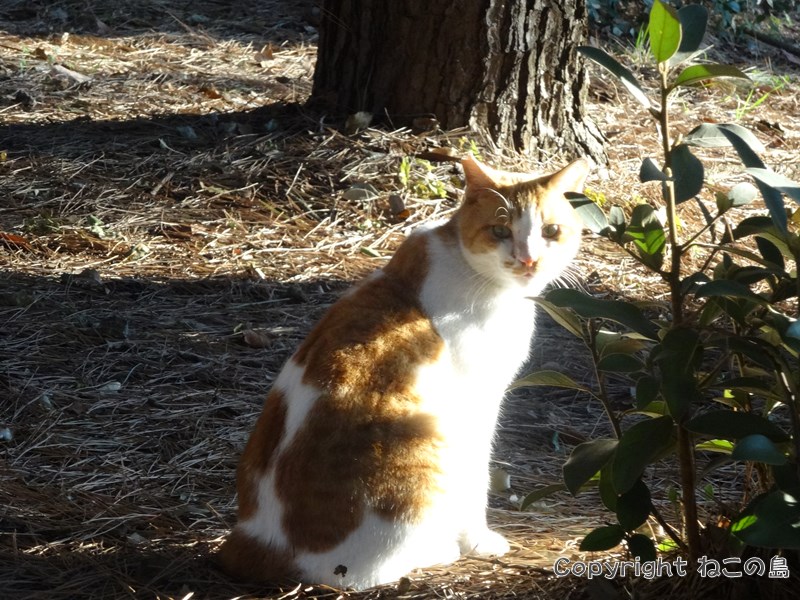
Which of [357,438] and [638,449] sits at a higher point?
[638,449]

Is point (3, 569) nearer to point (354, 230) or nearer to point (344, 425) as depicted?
point (344, 425)

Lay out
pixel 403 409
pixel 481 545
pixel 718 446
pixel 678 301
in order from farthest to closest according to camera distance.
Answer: pixel 481 545 → pixel 403 409 → pixel 718 446 → pixel 678 301

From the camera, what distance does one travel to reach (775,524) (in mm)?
1573

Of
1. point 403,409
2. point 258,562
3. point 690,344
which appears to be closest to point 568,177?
point 403,409

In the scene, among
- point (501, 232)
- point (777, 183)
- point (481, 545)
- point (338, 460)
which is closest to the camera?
point (777, 183)

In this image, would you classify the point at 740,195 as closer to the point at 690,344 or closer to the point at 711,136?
the point at 711,136

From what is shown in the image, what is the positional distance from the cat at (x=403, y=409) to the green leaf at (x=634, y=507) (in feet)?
1.96

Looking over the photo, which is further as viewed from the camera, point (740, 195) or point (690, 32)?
point (740, 195)

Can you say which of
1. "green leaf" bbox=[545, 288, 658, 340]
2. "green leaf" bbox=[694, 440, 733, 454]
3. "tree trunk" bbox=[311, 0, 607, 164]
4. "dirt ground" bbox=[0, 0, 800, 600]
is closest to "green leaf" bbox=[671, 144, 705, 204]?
"green leaf" bbox=[545, 288, 658, 340]

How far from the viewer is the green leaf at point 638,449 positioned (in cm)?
177

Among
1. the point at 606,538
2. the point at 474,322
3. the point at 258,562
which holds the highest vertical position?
the point at 474,322

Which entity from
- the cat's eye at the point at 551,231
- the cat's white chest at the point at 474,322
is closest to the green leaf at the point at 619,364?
the cat's white chest at the point at 474,322

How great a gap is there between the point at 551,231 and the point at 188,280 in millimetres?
1785

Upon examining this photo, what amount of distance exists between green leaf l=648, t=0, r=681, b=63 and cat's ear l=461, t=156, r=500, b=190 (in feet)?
3.76
